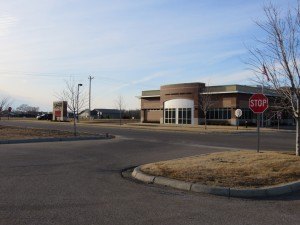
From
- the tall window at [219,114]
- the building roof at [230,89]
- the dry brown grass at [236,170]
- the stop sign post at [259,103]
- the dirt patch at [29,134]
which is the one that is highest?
the building roof at [230,89]

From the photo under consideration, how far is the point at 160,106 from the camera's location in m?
71.6

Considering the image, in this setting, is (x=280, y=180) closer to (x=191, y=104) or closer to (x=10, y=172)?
(x=10, y=172)

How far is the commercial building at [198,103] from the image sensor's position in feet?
198

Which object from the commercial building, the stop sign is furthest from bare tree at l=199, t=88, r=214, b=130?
the stop sign

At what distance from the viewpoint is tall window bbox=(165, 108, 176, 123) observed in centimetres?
6833

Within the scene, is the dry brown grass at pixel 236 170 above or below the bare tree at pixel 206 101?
below

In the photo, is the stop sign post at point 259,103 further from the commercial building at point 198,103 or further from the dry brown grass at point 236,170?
the commercial building at point 198,103

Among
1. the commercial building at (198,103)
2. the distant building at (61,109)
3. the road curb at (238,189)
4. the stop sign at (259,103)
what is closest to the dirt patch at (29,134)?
the stop sign at (259,103)

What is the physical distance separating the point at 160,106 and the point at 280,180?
61460 mm

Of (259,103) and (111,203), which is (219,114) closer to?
(259,103)

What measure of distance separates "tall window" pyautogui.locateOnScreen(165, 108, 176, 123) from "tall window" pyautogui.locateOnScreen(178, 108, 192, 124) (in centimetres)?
165

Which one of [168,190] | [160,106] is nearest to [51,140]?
[168,190]

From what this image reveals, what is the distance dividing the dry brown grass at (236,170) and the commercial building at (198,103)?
4469 centimetres

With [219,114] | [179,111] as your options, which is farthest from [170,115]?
[219,114]
